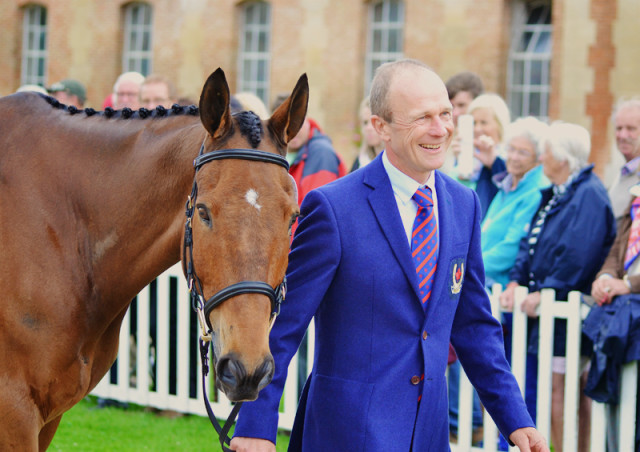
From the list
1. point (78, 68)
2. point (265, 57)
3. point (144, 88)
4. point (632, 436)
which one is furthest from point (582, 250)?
point (78, 68)

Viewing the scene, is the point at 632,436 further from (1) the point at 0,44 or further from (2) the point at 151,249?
(1) the point at 0,44

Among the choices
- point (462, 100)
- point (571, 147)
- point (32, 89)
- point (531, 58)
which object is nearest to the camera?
point (32, 89)

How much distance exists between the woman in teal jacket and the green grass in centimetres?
199

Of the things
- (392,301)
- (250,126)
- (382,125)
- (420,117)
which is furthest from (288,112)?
(392,301)

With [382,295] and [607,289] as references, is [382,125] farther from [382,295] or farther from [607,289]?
[607,289]

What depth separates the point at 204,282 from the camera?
2.68 m

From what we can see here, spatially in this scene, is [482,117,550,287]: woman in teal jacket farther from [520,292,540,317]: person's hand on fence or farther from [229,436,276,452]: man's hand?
[229,436,276,452]: man's hand

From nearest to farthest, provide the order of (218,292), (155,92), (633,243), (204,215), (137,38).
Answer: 1. (218,292)
2. (204,215)
3. (633,243)
4. (155,92)
5. (137,38)

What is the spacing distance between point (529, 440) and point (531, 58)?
16.3m

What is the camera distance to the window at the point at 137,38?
Result: 22359 millimetres

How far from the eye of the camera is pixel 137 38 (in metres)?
22.5

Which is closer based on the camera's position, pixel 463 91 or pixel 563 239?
pixel 563 239

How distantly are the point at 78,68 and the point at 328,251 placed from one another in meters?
20.8

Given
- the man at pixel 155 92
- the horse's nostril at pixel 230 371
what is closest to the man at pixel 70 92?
the man at pixel 155 92
